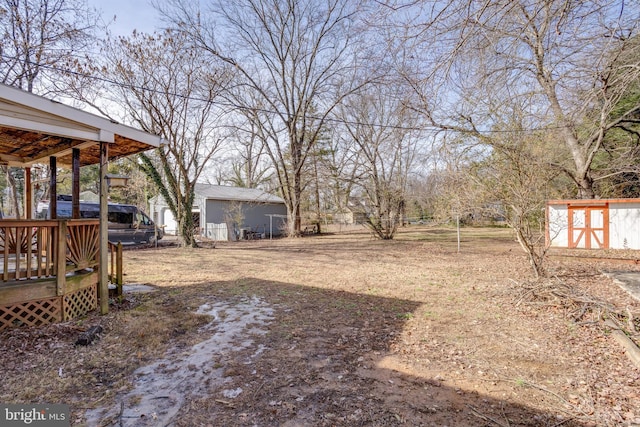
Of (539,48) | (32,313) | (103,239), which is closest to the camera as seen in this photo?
(32,313)

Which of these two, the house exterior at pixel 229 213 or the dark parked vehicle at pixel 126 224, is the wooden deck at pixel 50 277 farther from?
the house exterior at pixel 229 213

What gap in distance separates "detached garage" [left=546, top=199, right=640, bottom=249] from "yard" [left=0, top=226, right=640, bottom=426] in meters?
6.88

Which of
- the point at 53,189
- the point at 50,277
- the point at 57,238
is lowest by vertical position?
the point at 50,277

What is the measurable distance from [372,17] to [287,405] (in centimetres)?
420

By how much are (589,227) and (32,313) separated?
1599cm

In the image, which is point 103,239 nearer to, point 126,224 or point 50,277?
point 50,277

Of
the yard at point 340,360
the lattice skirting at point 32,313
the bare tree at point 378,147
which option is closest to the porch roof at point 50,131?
the lattice skirting at point 32,313

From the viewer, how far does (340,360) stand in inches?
139

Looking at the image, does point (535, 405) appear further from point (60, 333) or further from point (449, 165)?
point (449, 165)

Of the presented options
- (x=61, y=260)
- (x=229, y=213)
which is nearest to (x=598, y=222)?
(x=61, y=260)

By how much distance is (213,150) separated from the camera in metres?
15.9

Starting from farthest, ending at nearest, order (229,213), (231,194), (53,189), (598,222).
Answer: (231,194) → (229,213) → (598,222) → (53,189)

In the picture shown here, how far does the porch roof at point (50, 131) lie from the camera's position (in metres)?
4.09

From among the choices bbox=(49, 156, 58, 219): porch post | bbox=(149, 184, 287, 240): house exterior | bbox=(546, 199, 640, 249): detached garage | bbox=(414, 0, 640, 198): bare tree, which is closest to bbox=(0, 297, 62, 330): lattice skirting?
bbox=(49, 156, 58, 219): porch post
